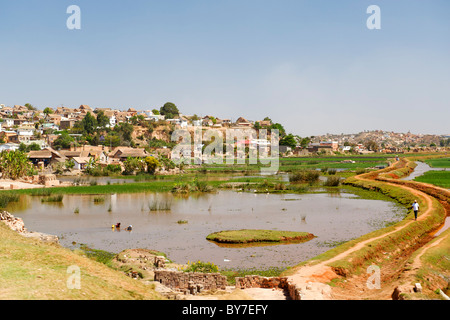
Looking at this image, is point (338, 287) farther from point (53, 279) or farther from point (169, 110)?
point (169, 110)

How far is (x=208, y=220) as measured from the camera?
34562mm

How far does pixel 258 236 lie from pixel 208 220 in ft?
25.7

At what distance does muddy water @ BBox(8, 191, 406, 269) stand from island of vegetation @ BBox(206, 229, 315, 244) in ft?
2.67

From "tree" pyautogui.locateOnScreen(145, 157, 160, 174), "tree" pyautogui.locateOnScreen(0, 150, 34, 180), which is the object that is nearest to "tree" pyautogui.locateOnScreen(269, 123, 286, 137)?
"tree" pyautogui.locateOnScreen(145, 157, 160, 174)

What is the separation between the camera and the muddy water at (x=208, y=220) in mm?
Result: 24484

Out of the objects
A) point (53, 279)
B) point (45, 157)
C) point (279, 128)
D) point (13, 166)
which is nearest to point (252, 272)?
point (53, 279)

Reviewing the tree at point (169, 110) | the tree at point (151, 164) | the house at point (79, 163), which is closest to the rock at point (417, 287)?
the tree at point (151, 164)

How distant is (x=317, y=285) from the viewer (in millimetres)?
15562

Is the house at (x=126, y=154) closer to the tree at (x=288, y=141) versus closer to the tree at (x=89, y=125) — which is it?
the tree at (x=89, y=125)

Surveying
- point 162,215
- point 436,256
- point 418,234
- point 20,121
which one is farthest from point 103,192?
point 20,121
